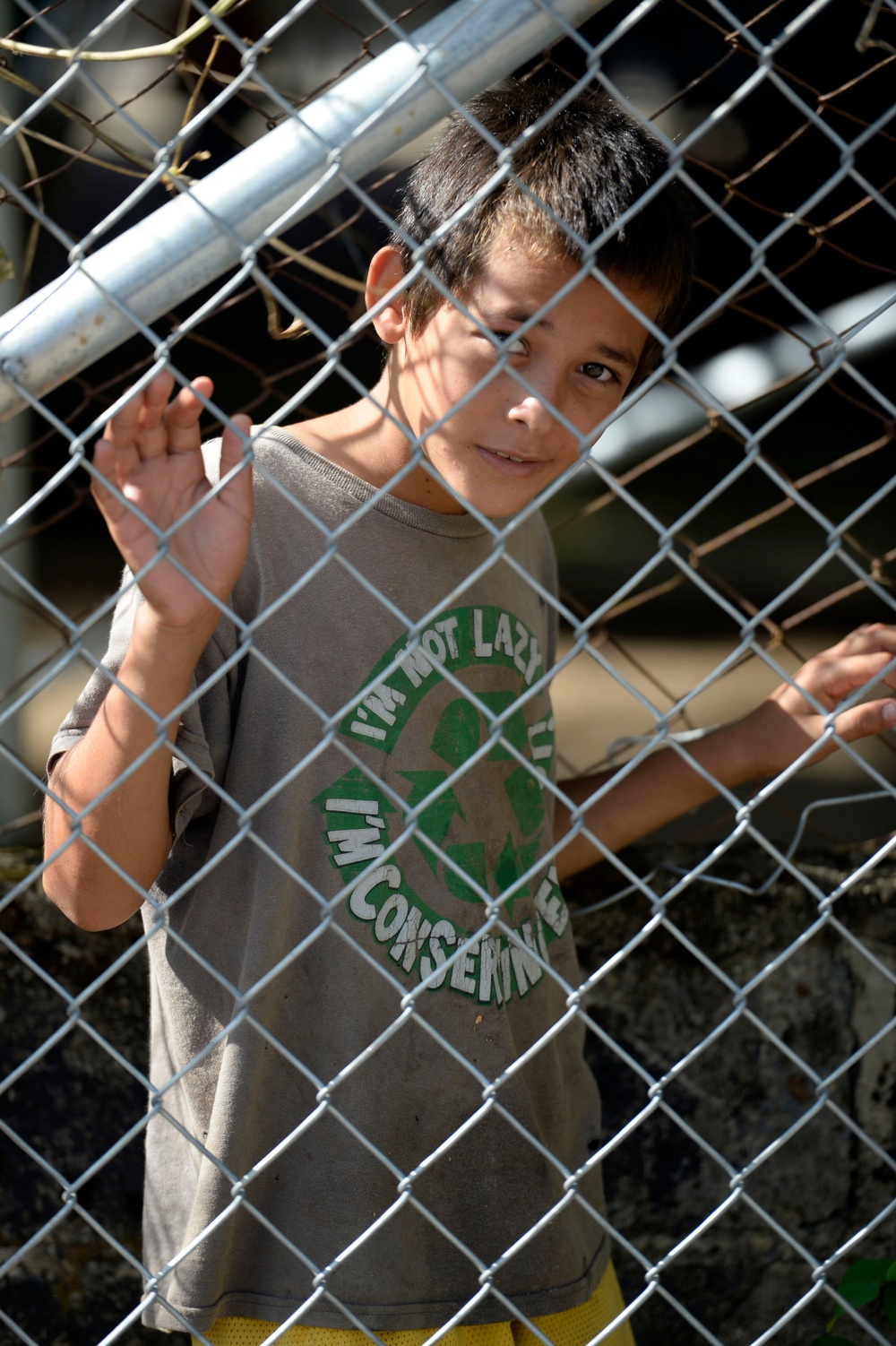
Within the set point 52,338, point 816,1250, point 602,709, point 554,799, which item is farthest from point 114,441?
point 602,709

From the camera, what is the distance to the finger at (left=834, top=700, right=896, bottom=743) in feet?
4.69

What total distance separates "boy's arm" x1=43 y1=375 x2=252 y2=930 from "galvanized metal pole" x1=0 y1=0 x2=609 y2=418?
0.09 m

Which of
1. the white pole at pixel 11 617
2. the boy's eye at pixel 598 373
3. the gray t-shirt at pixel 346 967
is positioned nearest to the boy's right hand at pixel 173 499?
the gray t-shirt at pixel 346 967

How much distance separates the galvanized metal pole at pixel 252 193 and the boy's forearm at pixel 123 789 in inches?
8.9

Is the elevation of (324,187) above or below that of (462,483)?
above

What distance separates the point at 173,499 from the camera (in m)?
1.00

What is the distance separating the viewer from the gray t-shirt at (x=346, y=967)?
1241 mm

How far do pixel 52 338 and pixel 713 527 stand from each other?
249 inches

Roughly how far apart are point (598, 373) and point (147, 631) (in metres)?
0.50

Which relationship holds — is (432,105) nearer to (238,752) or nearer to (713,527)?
(238,752)

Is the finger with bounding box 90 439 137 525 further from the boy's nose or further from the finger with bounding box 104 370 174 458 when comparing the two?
the boy's nose

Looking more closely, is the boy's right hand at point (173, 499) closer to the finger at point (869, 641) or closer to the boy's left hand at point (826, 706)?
the boy's left hand at point (826, 706)

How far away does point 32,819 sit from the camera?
6.09 feet

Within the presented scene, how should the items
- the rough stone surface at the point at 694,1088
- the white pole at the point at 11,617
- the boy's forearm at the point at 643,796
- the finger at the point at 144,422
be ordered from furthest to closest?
1. the white pole at the point at 11,617
2. the rough stone surface at the point at 694,1088
3. the boy's forearm at the point at 643,796
4. the finger at the point at 144,422
